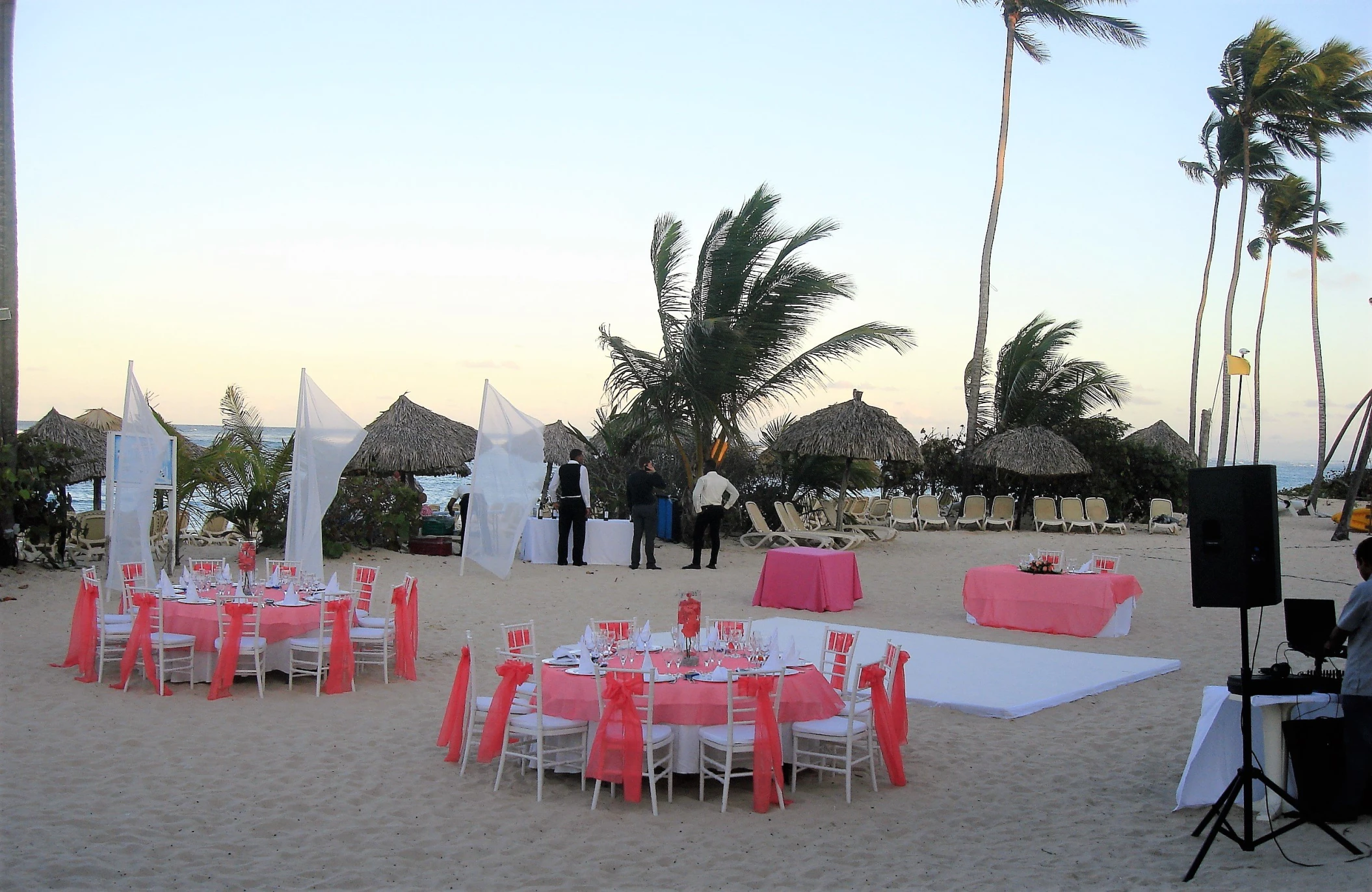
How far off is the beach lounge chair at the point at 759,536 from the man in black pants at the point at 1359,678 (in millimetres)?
12411

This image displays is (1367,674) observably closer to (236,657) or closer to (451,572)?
(236,657)

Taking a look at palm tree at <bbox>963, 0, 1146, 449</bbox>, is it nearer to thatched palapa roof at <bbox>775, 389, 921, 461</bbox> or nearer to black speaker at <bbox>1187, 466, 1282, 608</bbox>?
thatched palapa roof at <bbox>775, 389, 921, 461</bbox>

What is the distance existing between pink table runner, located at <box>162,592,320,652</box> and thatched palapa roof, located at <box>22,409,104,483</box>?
11.1 meters

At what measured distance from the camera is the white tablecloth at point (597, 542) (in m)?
15.9

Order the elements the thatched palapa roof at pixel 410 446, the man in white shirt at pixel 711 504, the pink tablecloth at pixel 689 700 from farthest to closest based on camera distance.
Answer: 1. the thatched palapa roof at pixel 410 446
2. the man in white shirt at pixel 711 504
3. the pink tablecloth at pixel 689 700

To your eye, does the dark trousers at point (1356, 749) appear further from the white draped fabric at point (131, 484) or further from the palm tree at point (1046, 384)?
the palm tree at point (1046, 384)

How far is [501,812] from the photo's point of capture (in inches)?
208

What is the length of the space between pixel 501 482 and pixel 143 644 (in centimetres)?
625

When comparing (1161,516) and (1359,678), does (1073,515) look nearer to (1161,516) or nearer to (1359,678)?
(1161,516)

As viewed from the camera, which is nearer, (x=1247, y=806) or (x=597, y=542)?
(x=1247, y=806)

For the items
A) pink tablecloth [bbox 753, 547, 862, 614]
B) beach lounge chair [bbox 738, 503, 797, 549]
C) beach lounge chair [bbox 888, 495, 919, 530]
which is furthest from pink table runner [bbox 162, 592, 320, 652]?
beach lounge chair [bbox 888, 495, 919, 530]

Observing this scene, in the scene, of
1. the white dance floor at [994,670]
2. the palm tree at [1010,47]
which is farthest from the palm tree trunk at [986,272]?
the white dance floor at [994,670]

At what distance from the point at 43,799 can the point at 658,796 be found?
3001 millimetres

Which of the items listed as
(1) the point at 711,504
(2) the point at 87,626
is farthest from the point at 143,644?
(1) the point at 711,504
